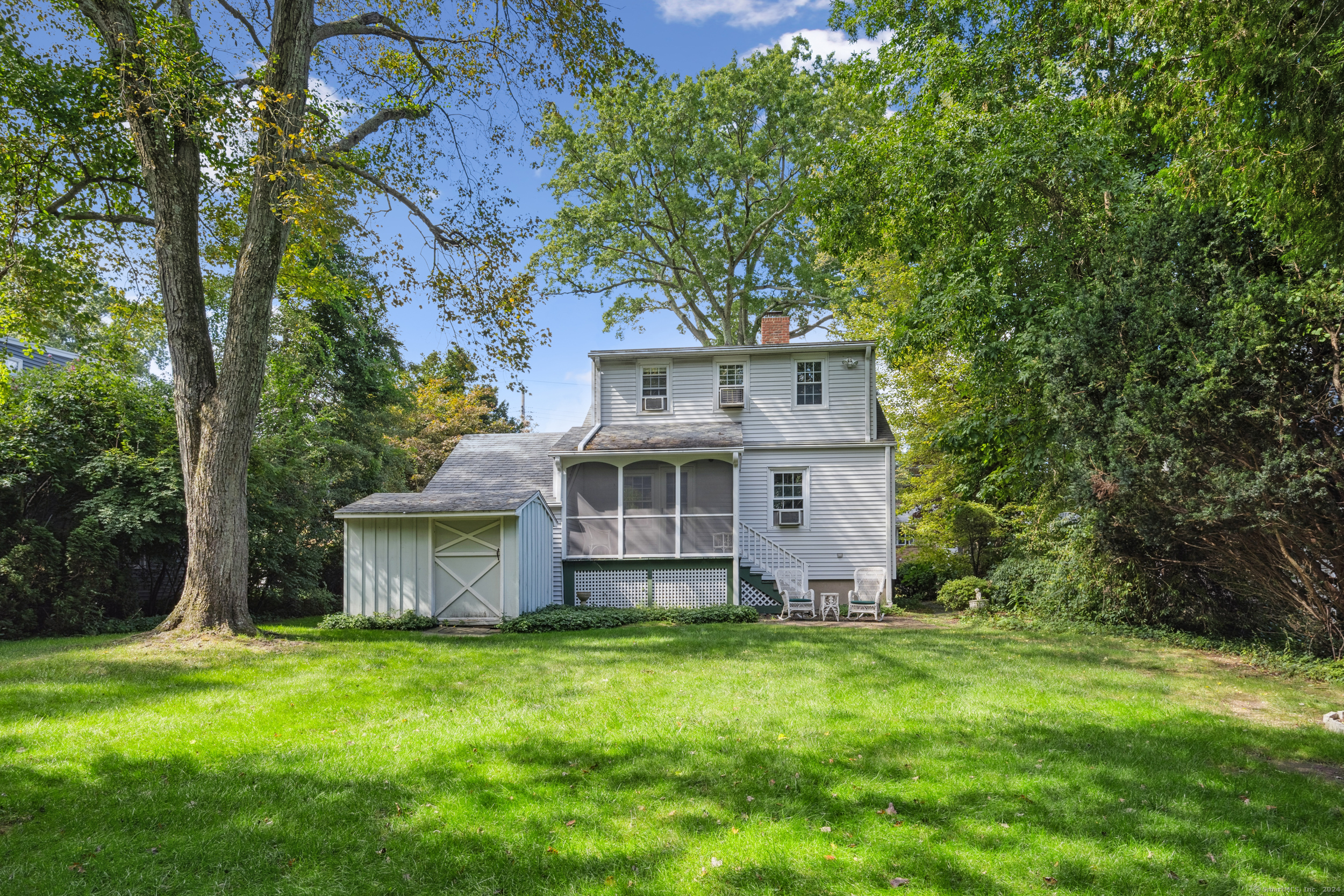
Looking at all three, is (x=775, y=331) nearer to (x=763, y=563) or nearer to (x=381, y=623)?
(x=763, y=563)

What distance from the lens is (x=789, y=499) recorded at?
59.1ft

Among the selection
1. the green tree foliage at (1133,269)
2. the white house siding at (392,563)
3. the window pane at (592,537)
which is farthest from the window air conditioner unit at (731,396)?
the white house siding at (392,563)

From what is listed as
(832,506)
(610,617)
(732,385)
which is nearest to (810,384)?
(732,385)

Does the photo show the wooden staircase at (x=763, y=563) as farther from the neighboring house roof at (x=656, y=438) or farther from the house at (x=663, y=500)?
the neighboring house roof at (x=656, y=438)

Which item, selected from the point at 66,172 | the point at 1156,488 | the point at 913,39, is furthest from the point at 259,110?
the point at 1156,488

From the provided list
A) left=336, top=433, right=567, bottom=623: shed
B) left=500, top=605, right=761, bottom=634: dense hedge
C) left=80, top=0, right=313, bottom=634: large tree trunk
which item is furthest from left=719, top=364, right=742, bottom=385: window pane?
left=80, top=0, right=313, bottom=634: large tree trunk

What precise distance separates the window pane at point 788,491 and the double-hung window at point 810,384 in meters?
1.87

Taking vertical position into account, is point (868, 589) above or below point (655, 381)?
below

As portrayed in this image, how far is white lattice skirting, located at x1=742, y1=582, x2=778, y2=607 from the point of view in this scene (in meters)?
16.4

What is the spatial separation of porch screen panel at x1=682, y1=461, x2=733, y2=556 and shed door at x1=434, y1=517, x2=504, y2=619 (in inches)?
180

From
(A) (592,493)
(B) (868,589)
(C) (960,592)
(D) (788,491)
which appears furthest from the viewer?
(D) (788,491)

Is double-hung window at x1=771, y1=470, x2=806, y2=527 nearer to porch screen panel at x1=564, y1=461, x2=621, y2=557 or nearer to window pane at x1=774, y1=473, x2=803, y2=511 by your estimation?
window pane at x1=774, y1=473, x2=803, y2=511

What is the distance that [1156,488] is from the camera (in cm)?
909

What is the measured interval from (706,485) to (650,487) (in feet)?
4.45
